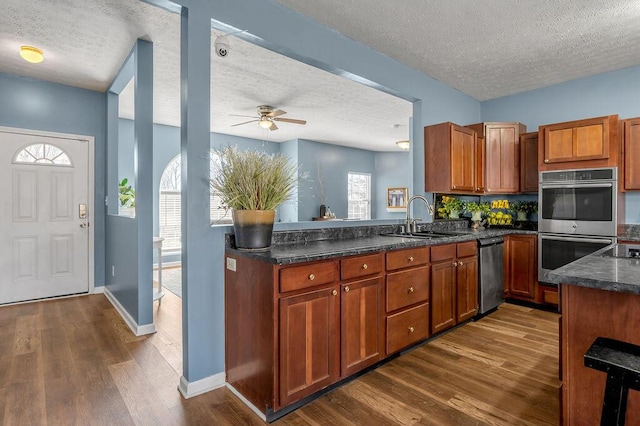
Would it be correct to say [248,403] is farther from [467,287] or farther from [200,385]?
[467,287]

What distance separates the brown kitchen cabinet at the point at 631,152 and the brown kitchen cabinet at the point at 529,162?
81 cm

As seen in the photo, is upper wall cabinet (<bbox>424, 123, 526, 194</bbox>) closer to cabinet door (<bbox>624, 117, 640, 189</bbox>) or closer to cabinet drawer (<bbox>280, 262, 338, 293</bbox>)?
cabinet door (<bbox>624, 117, 640, 189</bbox>)

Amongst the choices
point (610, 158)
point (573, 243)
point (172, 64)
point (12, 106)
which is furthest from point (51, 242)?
point (610, 158)

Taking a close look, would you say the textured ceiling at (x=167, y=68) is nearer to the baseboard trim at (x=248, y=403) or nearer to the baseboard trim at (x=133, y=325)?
the baseboard trim at (x=133, y=325)

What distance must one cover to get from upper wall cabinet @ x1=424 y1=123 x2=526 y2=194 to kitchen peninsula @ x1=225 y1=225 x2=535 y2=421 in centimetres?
130

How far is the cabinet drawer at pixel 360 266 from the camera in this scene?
2.13 meters

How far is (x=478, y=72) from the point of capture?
3.91 meters

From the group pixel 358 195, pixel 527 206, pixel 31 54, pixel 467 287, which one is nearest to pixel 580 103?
pixel 527 206

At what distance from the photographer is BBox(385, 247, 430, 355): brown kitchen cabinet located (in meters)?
2.46

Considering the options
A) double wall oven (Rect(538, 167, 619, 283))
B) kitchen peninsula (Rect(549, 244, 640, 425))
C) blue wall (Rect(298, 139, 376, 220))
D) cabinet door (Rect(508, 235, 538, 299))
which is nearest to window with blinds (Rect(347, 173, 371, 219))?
blue wall (Rect(298, 139, 376, 220))

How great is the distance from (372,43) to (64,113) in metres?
3.95

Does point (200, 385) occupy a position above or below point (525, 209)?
below

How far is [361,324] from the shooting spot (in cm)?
224

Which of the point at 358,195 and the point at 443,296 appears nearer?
the point at 443,296
